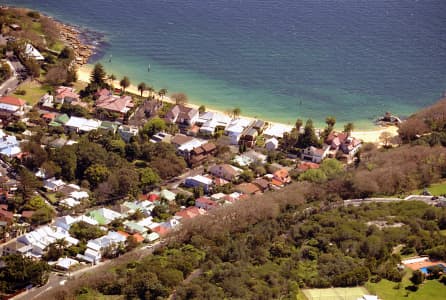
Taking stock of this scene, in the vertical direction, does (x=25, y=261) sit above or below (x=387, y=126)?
below

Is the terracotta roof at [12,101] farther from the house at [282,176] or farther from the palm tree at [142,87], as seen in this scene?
the house at [282,176]

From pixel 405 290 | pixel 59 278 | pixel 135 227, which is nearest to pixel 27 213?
pixel 135 227

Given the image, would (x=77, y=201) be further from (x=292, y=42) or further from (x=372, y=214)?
(x=292, y=42)

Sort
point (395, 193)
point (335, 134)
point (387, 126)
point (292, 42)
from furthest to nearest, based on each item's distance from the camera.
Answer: point (292, 42) < point (387, 126) < point (335, 134) < point (395, 193)

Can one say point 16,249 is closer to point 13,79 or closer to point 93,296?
point 93,296

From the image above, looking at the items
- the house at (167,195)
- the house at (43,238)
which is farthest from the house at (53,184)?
the house at (167,195)

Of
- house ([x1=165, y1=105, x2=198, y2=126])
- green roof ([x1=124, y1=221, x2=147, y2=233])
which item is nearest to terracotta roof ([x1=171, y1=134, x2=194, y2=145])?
house ([x1=165, y1=105, x2=198, y2=126])

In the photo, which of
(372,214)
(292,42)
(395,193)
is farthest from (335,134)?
(292,42)

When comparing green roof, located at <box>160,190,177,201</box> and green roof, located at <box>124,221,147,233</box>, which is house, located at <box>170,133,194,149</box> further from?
green roof, located at <box>124,221,147,233</box>
